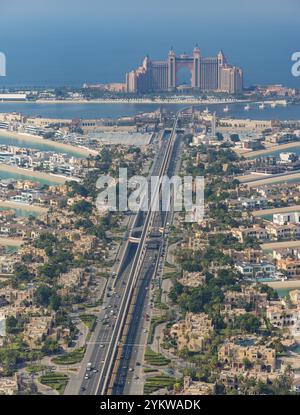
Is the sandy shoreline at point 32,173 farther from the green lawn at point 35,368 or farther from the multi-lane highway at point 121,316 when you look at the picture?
the green lawn at point 35,368

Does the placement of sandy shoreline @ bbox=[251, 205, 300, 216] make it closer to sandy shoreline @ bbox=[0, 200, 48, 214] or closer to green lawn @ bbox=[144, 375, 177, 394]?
sandy shoreline @ bbox=[0, 200, 48, 214]

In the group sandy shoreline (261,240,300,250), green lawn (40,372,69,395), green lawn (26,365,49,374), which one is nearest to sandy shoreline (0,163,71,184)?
sandy shoreline (261,240,300,250)

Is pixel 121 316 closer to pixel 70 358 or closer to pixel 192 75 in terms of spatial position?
pixel 70 358

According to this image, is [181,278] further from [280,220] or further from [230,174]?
[230,174]

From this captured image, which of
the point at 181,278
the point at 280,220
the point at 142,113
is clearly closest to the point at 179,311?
the point at 181,278

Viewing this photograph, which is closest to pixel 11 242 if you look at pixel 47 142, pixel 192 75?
pixel 47 142

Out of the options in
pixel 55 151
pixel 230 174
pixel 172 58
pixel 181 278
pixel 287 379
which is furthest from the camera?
pixel 172 58

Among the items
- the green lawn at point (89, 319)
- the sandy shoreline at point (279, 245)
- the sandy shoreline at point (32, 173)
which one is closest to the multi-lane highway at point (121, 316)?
the green lawn at point (89, 319)
